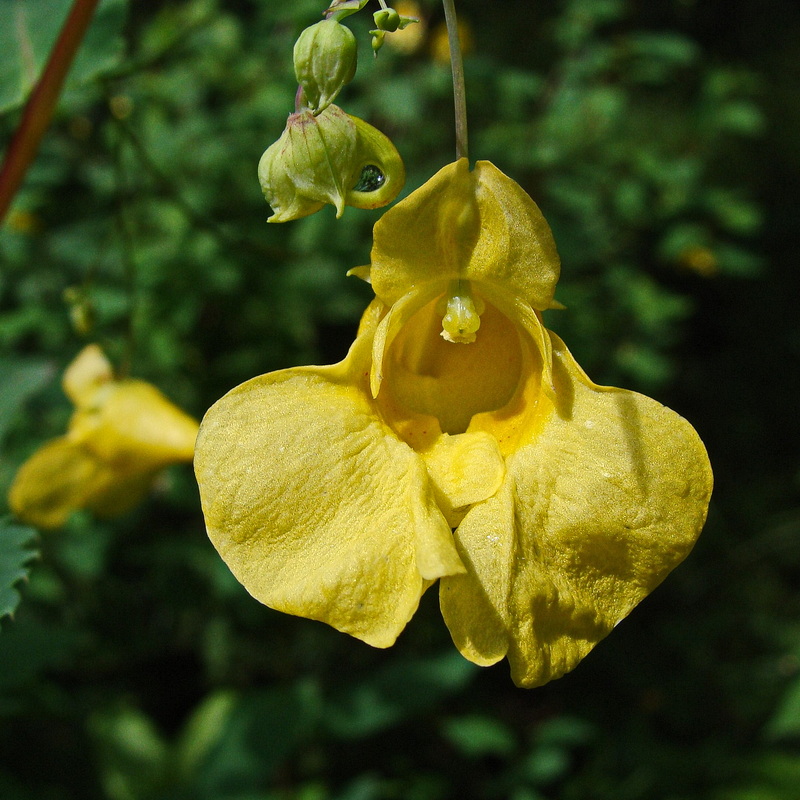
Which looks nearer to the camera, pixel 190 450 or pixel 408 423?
pixel 408 423

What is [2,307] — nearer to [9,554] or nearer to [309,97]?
[9,554]

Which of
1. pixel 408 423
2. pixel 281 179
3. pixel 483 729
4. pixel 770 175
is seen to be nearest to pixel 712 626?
pixel 483 729

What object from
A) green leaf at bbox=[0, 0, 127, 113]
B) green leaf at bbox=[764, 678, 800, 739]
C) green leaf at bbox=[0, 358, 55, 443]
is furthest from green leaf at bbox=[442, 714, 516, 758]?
green leaf at bbox=[0, 0, 127, 113]

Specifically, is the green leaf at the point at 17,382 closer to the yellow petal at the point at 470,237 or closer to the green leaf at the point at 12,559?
the green leaf at the point at 12,559

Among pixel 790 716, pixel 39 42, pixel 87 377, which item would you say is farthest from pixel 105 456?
pixel 790 716

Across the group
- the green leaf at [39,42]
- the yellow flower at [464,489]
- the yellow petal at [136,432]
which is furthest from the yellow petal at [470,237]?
the yellow petal at [136,432]

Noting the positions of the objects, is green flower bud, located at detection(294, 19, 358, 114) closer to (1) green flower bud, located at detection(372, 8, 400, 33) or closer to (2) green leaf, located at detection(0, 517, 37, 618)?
(1) green flower bud, located at detection(372, 8, 400, 33)

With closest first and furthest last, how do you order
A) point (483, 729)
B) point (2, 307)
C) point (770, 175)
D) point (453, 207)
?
1. point (453, 207)
2. point (2, 307)
3. point (483, 729)
4. point (770, 175)
